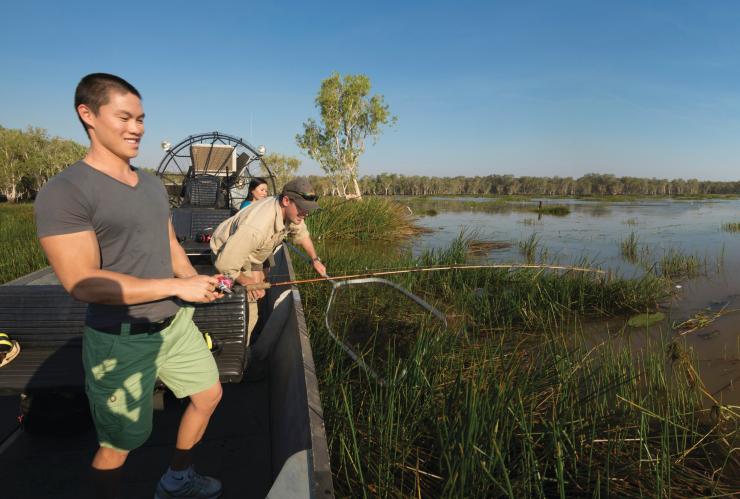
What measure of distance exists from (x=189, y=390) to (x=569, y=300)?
18.1 ft

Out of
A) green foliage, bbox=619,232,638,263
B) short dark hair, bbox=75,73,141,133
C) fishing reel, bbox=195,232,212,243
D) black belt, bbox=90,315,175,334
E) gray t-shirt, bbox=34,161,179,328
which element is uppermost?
short dark hair, bbox=75,73,141,133

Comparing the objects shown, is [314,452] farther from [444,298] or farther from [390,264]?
[390,264]

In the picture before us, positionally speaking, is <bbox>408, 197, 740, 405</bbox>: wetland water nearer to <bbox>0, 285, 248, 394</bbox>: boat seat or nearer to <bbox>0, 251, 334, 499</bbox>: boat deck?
<bbox>0, 251, 334, 499</bbox>: boat deck

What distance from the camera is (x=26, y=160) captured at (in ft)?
151

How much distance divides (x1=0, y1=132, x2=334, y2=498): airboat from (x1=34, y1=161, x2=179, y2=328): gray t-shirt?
34.5 inches

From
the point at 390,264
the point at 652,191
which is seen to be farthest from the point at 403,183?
the point at 390,264

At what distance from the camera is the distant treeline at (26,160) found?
43.4 meters

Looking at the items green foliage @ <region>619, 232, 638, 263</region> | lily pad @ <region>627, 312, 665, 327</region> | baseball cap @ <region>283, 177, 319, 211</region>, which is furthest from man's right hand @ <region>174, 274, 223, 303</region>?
green foliage @ <region>619, 232, 638, 263</region>

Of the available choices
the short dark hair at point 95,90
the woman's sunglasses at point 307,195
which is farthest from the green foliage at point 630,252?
the short dark hair at point 95,90

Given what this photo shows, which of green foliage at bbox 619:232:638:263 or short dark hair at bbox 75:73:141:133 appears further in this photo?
green foliage at bbox 619:232:638:263

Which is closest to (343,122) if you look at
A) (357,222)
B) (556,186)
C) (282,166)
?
(357,222)

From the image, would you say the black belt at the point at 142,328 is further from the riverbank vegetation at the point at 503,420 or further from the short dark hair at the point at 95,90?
the riverbank vegetation at the point at 503,420

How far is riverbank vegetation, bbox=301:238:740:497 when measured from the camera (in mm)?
2035

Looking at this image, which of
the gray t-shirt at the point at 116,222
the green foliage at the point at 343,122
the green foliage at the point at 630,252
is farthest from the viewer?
the green foliage at the point at 343,122
